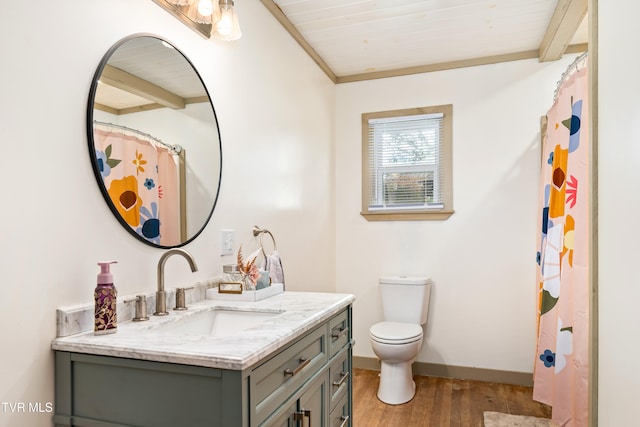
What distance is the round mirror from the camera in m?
1.38

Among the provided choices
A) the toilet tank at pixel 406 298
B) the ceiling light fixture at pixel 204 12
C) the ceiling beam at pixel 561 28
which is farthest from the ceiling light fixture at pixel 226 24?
the toilet tank at pixel 406 298

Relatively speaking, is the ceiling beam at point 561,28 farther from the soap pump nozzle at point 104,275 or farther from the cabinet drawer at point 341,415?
the soap pump nozzle at point 104,275

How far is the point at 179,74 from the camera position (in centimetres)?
175

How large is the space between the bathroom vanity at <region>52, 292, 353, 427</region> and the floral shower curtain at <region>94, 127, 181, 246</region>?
33 centimetres

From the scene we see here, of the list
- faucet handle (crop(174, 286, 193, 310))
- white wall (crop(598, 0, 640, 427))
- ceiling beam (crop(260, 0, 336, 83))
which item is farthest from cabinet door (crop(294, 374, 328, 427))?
ceiling beam (crop(260, 0, 336, 83))

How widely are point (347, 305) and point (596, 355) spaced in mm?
951

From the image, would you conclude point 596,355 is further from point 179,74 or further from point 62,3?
point 62,3

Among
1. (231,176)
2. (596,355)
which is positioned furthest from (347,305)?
(596,355)

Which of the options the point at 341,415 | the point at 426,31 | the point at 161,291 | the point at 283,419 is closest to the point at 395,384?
the point at 341,415

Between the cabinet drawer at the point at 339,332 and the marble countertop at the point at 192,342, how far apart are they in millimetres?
199

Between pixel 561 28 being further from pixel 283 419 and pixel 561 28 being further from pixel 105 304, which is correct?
pixel 105 304

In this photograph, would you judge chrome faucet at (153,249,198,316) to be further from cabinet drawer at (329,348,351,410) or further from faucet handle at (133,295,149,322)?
cabinet drawer at (329,348,351,410)

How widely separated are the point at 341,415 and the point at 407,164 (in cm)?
219

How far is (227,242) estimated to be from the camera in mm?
2031
